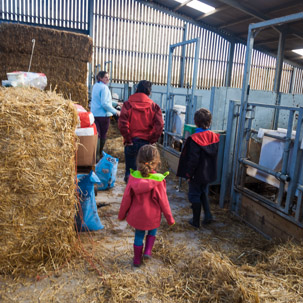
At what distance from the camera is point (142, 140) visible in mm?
4145

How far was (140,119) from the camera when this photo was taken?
13.3ft

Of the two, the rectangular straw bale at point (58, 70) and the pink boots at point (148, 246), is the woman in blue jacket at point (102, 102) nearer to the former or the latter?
the rectangular straw bale at point (58, 70)

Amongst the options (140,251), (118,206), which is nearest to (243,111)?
(118,206)

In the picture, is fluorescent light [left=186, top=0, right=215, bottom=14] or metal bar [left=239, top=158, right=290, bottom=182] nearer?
metal bar [left=239, top=158, right=290, bottom=182]

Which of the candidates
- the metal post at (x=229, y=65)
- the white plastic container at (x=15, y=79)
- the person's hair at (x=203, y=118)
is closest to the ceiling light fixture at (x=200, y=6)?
the metal post at (x=229, y=65)

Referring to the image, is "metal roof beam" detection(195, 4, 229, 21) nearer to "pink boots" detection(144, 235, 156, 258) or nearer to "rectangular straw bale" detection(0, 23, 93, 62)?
"rectangular straw bale" detection(0, 23, 93, 62)

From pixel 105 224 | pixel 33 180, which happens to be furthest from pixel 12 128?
pixel 105 224

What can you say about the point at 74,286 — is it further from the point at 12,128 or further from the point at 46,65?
the point at 46,65

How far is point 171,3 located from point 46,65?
1049 centimetres

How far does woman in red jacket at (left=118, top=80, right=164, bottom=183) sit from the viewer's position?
4020 millimetres

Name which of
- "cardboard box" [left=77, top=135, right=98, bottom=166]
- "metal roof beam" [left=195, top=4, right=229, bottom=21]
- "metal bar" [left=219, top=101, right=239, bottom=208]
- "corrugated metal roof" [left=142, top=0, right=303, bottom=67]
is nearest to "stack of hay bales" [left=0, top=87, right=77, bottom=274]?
"cardboard box" [left=77, top=135, right=98, bottom=166]

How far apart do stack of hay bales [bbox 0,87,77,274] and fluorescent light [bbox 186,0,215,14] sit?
38.4ft

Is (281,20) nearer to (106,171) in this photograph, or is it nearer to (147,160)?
(147,160)

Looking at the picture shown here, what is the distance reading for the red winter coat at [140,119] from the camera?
13.2ft
